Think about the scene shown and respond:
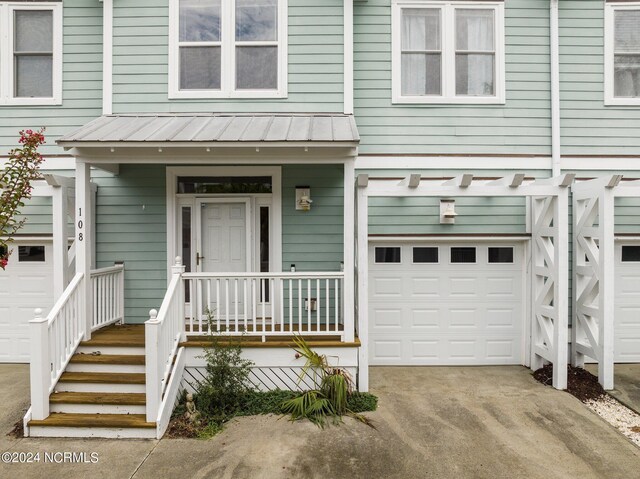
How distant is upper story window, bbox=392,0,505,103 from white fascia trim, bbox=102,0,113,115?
441cm

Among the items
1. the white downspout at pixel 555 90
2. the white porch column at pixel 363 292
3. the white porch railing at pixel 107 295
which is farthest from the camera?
→ the white downspout at pixel 555 90

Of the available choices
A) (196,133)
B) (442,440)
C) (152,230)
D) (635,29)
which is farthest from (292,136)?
(635,29)

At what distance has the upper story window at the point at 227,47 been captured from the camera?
6168mm

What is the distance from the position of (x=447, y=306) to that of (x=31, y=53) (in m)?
7.73

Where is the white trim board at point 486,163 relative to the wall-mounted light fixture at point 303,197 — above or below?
above

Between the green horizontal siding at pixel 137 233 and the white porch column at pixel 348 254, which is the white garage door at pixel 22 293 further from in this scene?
the white porch column at pixel 348 254

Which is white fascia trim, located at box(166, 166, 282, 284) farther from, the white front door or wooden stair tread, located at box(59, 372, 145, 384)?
wooden stair tread, located at box(59, 372, 145, 384)

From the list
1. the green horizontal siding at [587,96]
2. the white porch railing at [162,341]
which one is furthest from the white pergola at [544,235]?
the white porch railing at [162,341]

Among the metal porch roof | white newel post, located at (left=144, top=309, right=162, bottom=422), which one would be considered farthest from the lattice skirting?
the metal porch roof

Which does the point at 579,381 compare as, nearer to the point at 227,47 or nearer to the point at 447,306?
the point at 447,306

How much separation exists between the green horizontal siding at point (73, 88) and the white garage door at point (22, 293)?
5.35 ft

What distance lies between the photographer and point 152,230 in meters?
6.23

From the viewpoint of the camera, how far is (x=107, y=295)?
5.84 m

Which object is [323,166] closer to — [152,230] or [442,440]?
[152,230]
